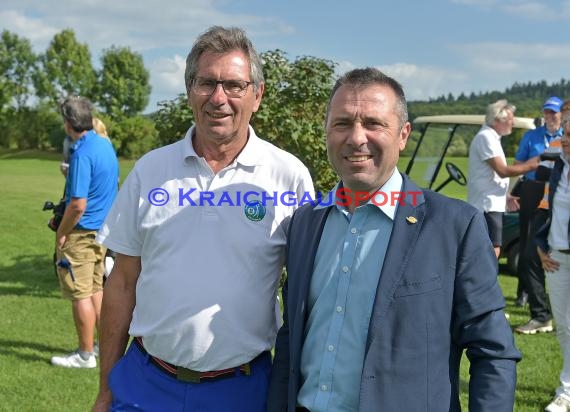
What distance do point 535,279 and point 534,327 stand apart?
0.51m

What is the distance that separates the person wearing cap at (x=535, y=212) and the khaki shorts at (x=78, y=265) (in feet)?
14.3

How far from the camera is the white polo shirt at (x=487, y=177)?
6.75 metres

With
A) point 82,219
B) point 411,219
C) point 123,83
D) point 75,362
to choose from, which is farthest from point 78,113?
point 123,83

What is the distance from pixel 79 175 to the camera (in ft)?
17.5

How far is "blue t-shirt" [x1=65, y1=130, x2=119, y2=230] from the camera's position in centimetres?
536

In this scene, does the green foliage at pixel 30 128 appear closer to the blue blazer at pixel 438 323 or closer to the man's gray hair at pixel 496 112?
the man's gray hair at pixel 496 112

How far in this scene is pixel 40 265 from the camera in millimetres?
10156

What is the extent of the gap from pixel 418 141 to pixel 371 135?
7.63 meters

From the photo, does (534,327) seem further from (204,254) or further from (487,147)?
(204,254)

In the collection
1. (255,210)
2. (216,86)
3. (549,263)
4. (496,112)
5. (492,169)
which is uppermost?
(496,112)

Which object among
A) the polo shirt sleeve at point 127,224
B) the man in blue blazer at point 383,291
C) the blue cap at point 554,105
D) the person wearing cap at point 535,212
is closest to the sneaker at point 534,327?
the person wearing cap at point 535,212

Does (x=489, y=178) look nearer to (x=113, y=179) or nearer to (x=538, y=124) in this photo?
(x=538, y=124)

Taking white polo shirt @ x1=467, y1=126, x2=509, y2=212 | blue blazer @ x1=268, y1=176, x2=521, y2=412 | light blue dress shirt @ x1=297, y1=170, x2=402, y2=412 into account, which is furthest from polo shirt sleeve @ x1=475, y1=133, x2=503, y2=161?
blue blazer @ x1=268, y1=176, x2=521, y2=412

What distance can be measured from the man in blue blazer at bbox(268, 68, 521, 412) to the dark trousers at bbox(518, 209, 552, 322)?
5.04 meters
